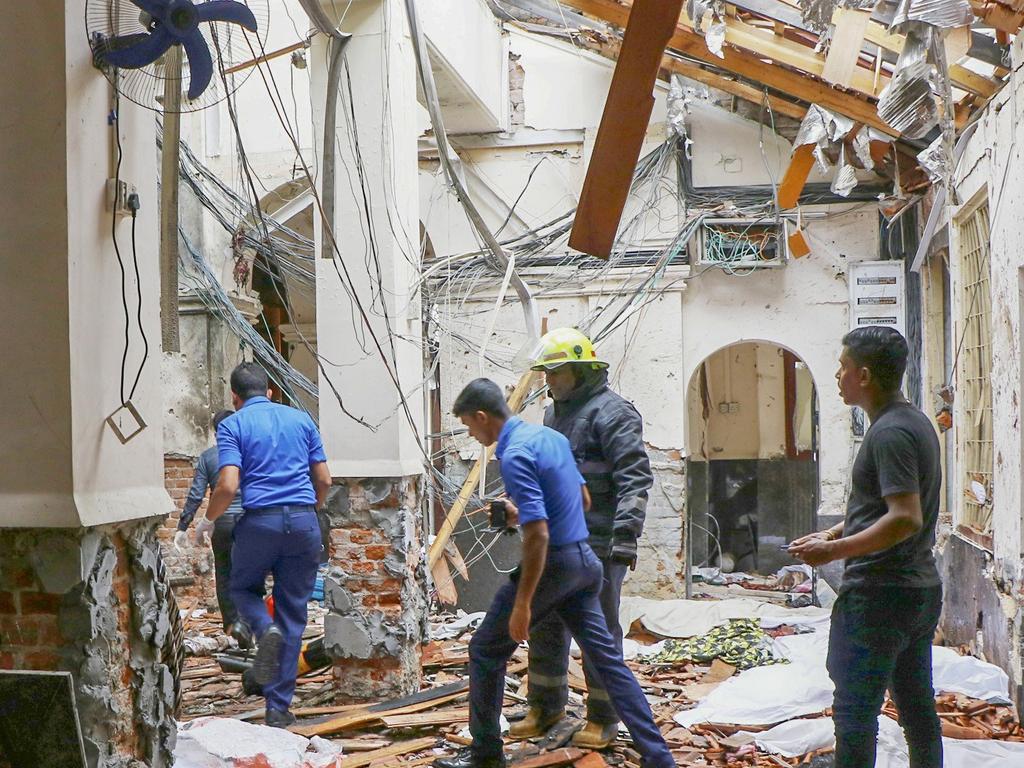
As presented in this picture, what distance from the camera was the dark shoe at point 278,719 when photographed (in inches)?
205

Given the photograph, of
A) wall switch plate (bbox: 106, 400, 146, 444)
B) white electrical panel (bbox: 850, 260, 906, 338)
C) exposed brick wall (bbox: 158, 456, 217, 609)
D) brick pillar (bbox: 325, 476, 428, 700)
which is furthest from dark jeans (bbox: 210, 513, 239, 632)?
white electrical panel (bbox: 850, 260, 906, 338)

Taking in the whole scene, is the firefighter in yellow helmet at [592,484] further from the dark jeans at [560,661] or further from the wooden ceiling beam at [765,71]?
the wooden ceiling beam at [765,71]

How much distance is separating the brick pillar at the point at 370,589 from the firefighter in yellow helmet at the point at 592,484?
3.19ft

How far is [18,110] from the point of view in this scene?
3.12 meters

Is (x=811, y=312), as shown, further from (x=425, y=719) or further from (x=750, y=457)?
(x=425, y=719)

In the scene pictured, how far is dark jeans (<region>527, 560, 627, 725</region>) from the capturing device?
16.8 ft

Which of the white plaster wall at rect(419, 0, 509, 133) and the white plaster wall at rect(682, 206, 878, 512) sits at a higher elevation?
the white plaster wall at rect(419, 0, 509, 133)

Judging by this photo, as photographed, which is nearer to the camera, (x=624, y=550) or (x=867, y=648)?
(x=867, y=648)

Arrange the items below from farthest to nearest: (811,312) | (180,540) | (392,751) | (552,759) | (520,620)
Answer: (811,312), (180,540), (392,751), (552,759), (520,620)

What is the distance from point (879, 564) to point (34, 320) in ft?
9.58

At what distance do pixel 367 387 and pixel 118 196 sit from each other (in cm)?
280

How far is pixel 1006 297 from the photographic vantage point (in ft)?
18.7

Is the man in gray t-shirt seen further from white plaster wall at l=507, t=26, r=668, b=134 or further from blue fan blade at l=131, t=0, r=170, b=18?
white plaster wall at l=507, t=26, r=668, b=134

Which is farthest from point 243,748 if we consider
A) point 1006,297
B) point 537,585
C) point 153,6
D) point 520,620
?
point 1006,297
